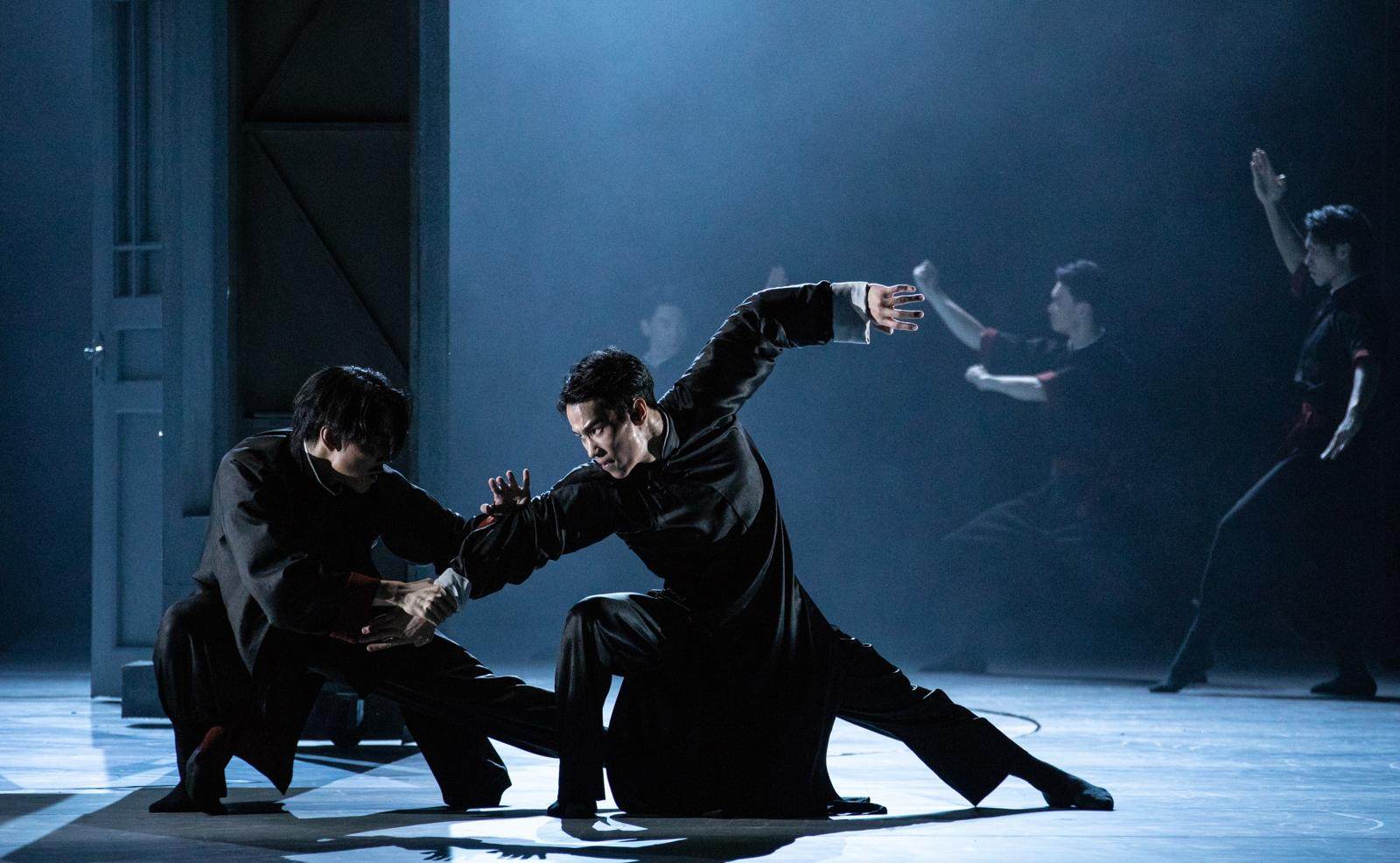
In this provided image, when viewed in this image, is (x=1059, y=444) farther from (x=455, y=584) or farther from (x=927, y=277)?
(x=455, y=584)

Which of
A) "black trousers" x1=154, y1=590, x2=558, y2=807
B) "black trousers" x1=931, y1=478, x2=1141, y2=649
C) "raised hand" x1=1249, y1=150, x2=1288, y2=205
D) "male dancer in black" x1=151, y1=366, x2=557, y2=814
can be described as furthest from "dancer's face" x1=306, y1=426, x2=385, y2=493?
"black trousers" x1=931, y1=478, x2=1141, y2=649

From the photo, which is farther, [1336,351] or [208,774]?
[1336,351]

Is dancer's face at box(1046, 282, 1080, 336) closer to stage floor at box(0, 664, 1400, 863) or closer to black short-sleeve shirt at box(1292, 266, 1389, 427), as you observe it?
black short-sleeve shirt at box(1292, 266, 1389, 427)

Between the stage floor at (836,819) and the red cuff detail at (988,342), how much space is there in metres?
2.29

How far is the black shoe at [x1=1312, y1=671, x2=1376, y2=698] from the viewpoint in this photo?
4840 mm

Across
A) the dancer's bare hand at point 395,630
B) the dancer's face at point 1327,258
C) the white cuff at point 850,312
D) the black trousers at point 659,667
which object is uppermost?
the dancer's face at point 1327,258

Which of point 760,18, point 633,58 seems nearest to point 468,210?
point 633,58

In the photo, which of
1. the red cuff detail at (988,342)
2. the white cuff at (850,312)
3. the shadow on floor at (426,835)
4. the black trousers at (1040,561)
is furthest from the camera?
the red cuff detail at (988,342)

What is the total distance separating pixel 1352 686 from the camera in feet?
15.9

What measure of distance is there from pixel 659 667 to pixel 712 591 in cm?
17

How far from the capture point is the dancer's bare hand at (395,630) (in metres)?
2.62

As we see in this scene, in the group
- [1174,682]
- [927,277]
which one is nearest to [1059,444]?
[927,277]

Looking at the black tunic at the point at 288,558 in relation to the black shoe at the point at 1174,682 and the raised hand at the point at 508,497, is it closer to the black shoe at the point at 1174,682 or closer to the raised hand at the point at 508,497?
the raised hand at the point at 508,497

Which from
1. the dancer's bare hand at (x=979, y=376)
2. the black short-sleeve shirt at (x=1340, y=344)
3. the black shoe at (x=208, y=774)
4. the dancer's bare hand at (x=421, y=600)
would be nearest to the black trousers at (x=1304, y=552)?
the black short-sleeve shirt at (x=1340, y=344)
